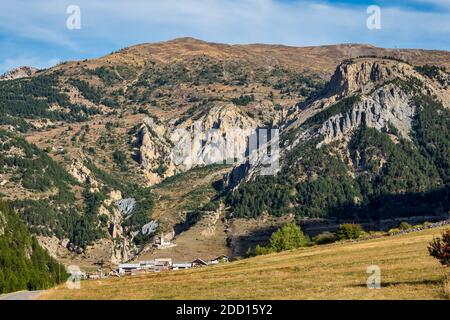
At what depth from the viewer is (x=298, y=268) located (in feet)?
202


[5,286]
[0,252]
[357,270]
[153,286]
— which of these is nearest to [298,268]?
[357,270]

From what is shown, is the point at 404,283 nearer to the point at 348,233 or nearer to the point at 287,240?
the point at 348,233

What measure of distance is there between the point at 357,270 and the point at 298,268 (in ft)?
33.0

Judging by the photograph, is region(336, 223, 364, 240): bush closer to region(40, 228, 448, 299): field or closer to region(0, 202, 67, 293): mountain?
region(0, 202, 67, 293): mountain

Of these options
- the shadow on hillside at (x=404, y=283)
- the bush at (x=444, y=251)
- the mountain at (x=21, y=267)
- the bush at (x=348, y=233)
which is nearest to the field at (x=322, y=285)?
the shadow on hillside at (x=404, y=283)

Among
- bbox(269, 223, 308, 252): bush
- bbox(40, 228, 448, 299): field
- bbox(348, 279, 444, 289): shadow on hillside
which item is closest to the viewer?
bbox(40, 228, 448, 299): field

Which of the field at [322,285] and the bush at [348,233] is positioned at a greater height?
the field at [322,285]

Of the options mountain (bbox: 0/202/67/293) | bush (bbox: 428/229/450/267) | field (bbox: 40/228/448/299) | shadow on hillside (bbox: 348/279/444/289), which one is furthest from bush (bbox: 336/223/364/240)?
shadow on hillside (bbox: 348/279/444/289)

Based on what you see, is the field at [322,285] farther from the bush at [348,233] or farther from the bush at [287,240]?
the bush at [287,240]

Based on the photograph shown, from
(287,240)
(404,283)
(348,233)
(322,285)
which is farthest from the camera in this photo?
(287,240)

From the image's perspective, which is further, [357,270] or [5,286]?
[5,286]

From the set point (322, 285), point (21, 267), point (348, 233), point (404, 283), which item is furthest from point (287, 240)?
point (404, 283)

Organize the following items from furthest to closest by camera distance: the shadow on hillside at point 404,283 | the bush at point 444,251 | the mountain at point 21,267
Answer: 1. the mountain at point 21,267
2. the bush at point 444,251
3. the shadow on hillside at point 404,283
